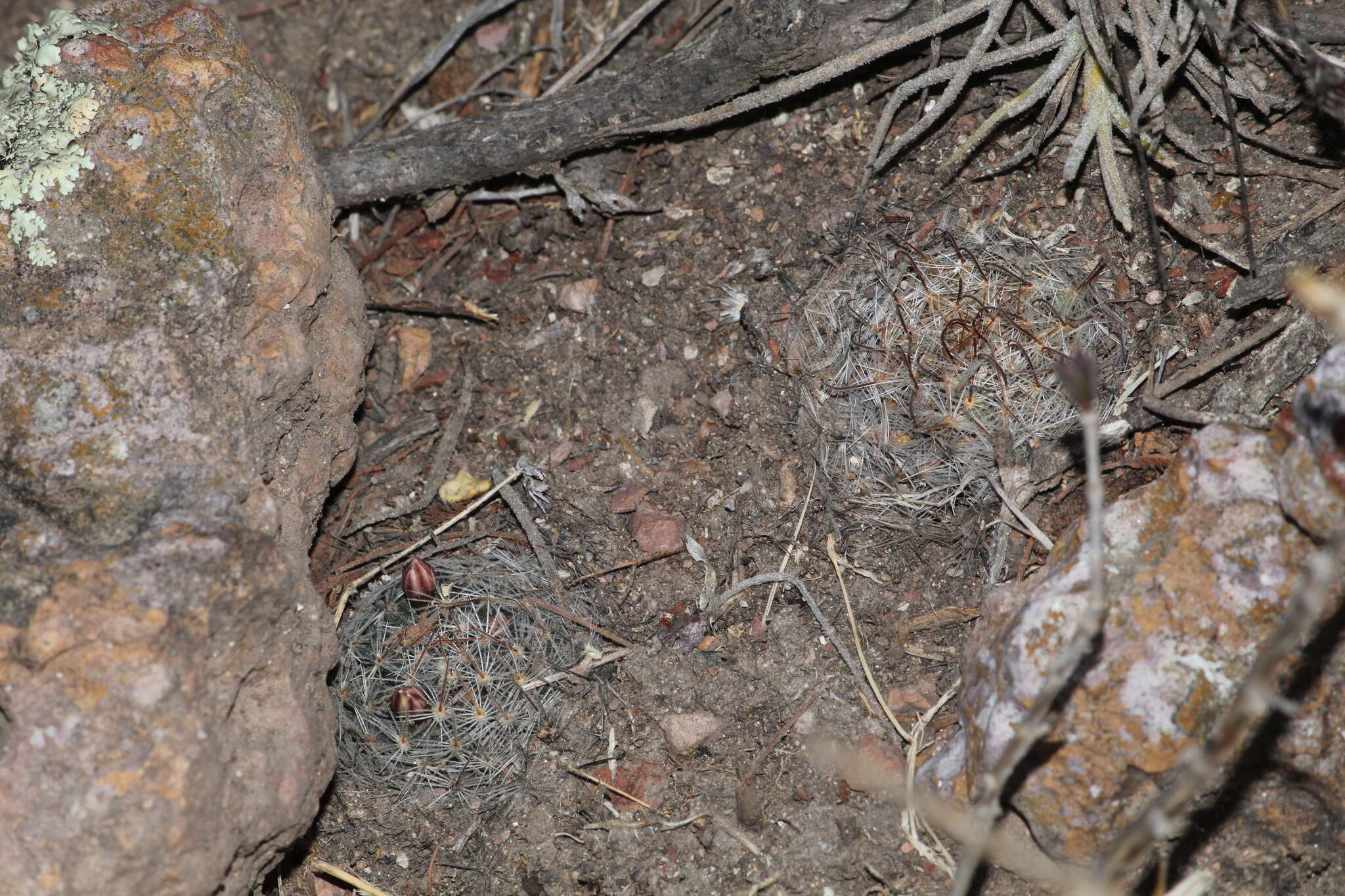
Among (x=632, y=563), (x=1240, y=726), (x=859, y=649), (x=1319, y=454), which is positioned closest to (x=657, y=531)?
(x=632, y=563)

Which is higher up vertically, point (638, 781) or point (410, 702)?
point (410, 702)

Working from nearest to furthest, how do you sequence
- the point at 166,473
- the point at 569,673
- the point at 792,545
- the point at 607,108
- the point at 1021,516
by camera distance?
1. the point at 166,473
2. the point at 1021,516
3. the point at 569,673
4. the point at 792,545
5. the point at 607,108

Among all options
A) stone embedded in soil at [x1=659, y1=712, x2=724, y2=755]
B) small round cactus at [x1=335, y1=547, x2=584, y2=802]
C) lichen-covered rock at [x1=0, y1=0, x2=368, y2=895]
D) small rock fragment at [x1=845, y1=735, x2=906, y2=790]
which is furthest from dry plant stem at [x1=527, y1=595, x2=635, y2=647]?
small rock fragment at [x1=845, y1=735, x2=906, y2=790]

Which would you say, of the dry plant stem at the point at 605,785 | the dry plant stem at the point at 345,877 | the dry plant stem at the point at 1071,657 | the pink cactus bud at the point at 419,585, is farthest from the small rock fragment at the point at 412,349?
the dry plant stem at the point at 1071,657

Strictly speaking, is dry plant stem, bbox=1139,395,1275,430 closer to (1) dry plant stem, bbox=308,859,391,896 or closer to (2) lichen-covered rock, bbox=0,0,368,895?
(2) lichen-covered rock, bbox=0,0,368,895

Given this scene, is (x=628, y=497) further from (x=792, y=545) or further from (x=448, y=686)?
(x=448, y=686)

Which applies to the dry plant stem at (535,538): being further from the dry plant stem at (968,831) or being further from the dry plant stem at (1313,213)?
the dry plant stem at (1313,213)

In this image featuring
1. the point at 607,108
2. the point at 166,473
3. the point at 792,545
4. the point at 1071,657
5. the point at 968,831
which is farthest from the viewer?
the point at 607,108
